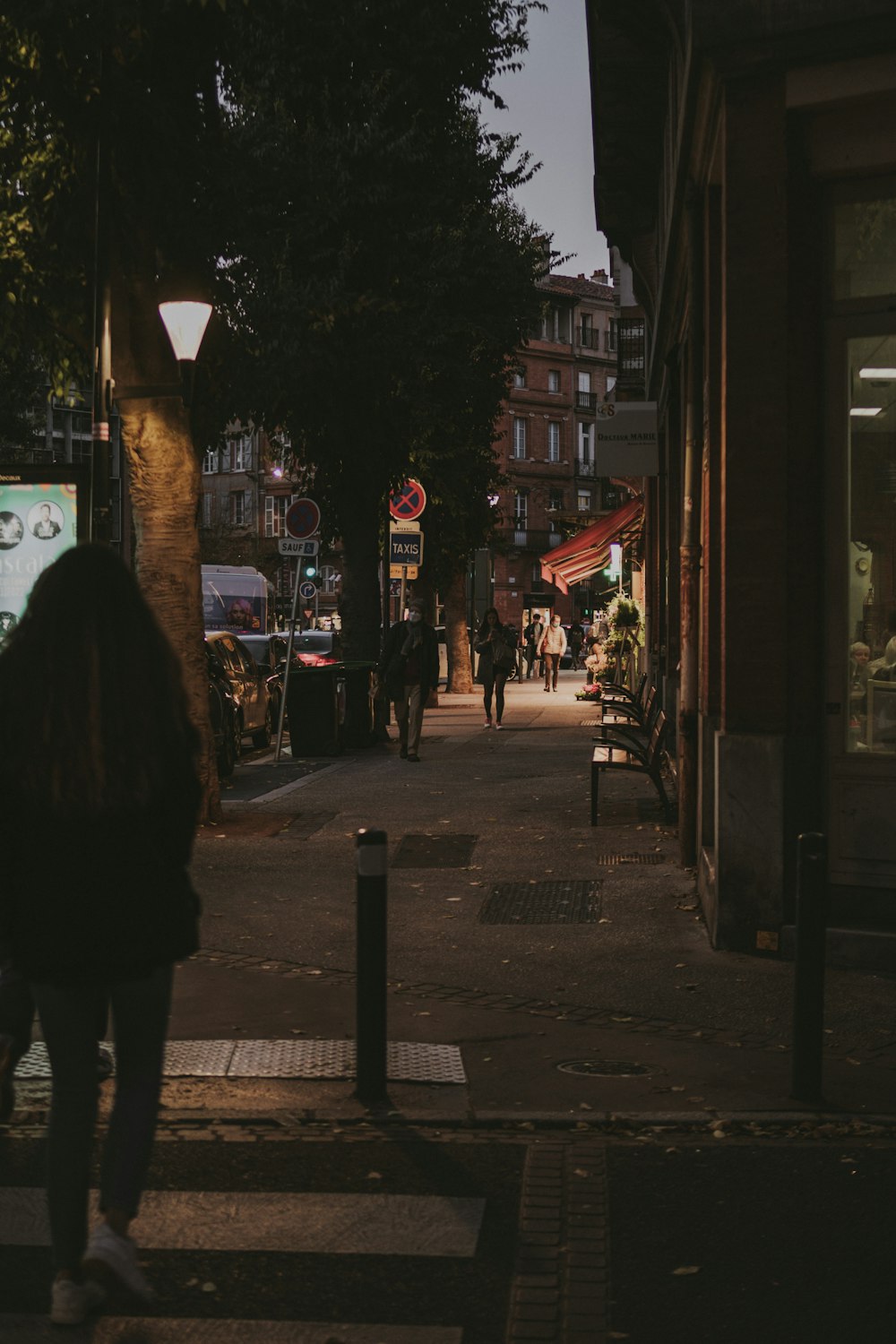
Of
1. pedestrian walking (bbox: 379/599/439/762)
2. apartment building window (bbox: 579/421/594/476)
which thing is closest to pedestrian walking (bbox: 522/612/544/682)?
apartment building window (bbox: 579/421/594/476)

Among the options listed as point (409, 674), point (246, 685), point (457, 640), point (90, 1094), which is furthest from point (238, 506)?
point (90, 1094)

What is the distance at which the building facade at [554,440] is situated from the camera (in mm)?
88562

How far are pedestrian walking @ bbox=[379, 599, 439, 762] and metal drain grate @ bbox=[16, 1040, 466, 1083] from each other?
520 inches

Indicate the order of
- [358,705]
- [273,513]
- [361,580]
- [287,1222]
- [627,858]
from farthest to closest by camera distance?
1. [273,513]
2. [361,580]
3. [358,705]
4. [627,858]
5. [287,1222]

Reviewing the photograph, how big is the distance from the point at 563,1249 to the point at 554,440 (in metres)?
87.8

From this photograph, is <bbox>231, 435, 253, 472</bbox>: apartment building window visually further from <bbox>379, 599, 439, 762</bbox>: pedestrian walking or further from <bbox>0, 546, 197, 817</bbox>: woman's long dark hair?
<bbox>0, 546, 197, 817</bbox>: woman's long dark hair

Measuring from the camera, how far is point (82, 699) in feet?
12.8

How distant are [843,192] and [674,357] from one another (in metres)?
9.12

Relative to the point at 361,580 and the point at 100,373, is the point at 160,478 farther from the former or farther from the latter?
the point at 361,580

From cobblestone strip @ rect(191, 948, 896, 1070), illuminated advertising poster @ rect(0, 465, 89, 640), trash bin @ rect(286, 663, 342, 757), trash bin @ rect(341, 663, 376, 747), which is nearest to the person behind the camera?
cobblestone strip @ rect(191, 948, 896, 1070)

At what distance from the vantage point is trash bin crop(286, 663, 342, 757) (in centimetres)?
2166

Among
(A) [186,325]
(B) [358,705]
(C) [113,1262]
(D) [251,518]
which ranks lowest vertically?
(C) [113,1262]

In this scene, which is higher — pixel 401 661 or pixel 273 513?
pixel 273 513

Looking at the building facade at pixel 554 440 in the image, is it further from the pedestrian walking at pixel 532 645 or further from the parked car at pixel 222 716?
the parked car at pixel 222 716
